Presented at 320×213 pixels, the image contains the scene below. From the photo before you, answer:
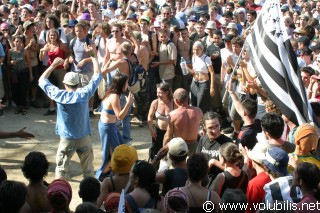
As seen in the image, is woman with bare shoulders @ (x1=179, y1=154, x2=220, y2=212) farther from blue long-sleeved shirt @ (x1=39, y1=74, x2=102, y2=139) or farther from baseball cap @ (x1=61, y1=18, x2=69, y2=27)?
baseball cap @ (x1=61, y1=18, x2=69, y2=27)

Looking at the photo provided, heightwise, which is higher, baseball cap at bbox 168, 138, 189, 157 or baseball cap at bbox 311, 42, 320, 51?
baseball cap at bbox 311, 42, 320, 51

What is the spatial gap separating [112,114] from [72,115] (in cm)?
75

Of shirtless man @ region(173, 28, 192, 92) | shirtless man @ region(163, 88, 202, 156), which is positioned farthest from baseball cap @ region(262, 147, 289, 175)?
shirtless man @ region(173, 28, 192, 92)

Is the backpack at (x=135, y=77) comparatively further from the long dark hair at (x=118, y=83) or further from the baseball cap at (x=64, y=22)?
the baseball cap at (x=64, y=22)

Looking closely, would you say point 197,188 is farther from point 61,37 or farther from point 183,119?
point 61,37

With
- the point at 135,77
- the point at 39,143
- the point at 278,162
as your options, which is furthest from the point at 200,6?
the point at 278,162

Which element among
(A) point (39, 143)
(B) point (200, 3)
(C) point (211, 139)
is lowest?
(A) point (39, 143)

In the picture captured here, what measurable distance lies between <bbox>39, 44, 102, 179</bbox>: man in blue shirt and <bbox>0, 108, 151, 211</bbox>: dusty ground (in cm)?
52

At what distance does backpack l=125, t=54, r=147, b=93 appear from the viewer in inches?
453

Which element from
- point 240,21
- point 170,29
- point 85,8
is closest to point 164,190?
point 170,29

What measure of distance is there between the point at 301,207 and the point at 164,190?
1.69 meters

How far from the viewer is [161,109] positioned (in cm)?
949

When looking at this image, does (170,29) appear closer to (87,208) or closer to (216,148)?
(216,148)

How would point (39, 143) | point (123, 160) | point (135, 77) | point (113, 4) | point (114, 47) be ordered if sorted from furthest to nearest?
1. point (113, 4)
2. point (114, 47)
3. point (135, 77)
4. point (39, 143)
5. point (123, 160)
